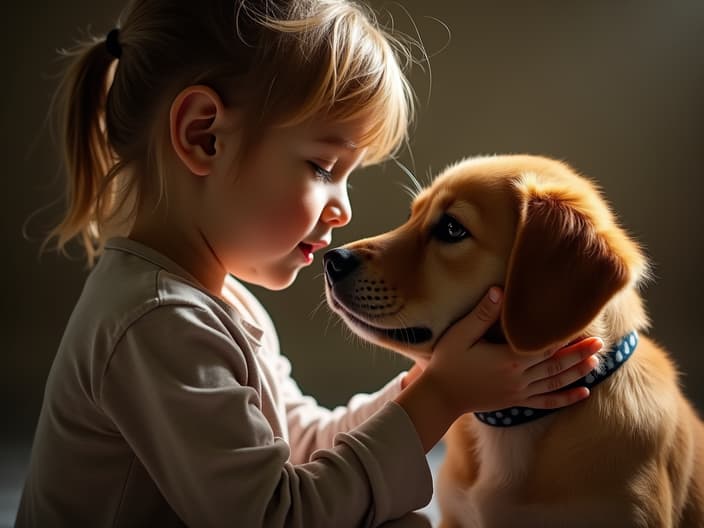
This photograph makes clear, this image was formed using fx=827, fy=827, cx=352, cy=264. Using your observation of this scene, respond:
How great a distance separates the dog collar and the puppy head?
0.34ft

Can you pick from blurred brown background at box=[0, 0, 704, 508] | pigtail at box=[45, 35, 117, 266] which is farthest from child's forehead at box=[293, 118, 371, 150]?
blurred brown background at box=[0, 0, 704, 508]

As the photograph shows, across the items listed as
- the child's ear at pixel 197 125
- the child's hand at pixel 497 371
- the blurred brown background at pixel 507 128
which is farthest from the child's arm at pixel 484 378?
the blurred brown background at pixel 507 128

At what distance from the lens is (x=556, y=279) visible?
104 centimetres

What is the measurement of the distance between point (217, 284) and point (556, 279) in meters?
0.50

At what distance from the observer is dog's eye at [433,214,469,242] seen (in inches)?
45.4

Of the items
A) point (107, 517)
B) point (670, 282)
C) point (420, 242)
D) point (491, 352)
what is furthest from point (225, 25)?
point (670, 282)

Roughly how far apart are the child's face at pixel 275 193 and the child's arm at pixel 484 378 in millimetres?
283

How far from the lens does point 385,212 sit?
2215 millimetres

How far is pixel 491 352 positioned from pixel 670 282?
4.15ft

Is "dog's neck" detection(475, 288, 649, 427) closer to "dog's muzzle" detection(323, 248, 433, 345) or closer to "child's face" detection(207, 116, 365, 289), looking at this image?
"dog's muzzle" detection(323, 248, 433, 345)

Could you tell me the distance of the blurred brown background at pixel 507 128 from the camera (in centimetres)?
211

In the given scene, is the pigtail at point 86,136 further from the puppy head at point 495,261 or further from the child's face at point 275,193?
the puppy head at point 495,261

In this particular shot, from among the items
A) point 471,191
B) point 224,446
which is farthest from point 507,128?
point 224,446

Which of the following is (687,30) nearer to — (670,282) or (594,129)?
(594,129)
